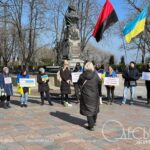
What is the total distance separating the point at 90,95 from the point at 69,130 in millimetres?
1044

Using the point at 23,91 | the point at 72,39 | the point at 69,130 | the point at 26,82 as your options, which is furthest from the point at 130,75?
the point at 72,39

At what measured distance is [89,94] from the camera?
8.55 meters

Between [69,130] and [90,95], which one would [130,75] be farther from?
[69,130]

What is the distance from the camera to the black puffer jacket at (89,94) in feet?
27.9

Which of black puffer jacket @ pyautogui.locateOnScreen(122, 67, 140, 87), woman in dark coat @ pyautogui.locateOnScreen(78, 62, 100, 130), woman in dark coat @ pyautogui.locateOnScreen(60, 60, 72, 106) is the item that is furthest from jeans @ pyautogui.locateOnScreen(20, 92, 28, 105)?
woman in dark coat @ pyautogui.locateOnScreen(78, 62, 100, 130)

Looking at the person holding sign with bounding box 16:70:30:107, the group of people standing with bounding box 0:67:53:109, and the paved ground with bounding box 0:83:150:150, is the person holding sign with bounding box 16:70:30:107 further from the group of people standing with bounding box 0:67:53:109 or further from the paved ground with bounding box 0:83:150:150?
the paved ground with bounding box 0:83:150:150

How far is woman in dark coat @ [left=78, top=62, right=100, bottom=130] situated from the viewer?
8.51m

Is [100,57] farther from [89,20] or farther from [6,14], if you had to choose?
[6,14]

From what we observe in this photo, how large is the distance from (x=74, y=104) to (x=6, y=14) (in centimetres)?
1546

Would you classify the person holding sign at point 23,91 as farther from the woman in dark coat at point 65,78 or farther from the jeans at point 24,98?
the woman in dark coat at point 65,78

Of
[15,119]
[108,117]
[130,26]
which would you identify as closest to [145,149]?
[108,117]

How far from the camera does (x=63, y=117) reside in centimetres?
1039
